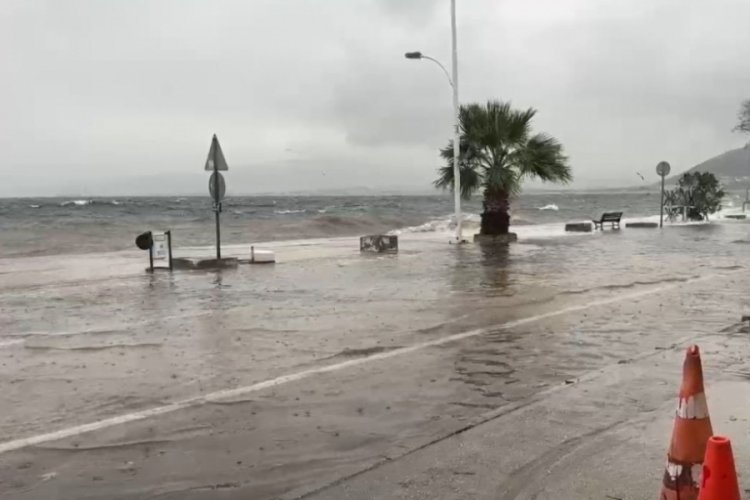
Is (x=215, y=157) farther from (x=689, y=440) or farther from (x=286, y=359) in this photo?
(x=689, y=440)

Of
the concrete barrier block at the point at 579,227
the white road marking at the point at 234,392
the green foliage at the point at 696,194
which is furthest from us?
the green foliage at the point at 696,194

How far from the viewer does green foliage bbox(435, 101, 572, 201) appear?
85.7 feet

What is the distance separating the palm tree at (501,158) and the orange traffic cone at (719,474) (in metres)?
23.0

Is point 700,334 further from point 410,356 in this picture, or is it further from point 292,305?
point 292,305

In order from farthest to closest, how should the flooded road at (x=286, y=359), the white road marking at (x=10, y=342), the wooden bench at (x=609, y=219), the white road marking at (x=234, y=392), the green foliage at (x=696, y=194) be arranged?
the green foliage at (x=696, y=194) → the wooden bench at (x=609, y=219) → the white road marking at (x=10, y=342) → the white road marking at (x=234, y=392) → the flooded road at (x=286, y=359)

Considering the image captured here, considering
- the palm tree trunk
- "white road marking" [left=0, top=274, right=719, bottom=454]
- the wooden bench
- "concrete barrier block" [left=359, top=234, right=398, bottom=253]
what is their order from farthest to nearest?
Result: the wooden bench
the palm tree trunk
"concrete barrier block" [left=359, top=234, right=398, bottom=253]
"white road marking" [left=0, top=274, right=719, bottom=454]

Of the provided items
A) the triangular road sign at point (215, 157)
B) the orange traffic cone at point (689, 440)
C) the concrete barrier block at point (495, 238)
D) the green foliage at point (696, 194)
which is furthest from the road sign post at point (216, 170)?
the green foliage at point (696, 194)

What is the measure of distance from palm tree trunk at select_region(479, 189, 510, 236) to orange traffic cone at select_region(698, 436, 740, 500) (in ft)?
75.9

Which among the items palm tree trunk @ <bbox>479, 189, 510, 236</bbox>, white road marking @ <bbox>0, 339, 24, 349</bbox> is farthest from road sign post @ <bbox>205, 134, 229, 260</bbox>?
palm tree trunk @ <bbox>479, 189, 510, 236</bbox>

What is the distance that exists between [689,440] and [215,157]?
14.4 m

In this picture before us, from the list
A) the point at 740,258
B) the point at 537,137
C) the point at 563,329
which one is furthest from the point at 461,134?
the point at 563,329

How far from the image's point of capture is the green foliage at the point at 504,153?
85.7 feet

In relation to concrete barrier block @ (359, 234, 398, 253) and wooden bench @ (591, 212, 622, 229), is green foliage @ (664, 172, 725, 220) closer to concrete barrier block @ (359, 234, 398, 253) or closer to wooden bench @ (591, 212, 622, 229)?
wooden bench @ (591, 212, 622, 229)

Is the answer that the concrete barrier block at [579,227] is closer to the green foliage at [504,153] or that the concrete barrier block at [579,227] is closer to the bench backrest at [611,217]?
the bench backrest at [611,217]
